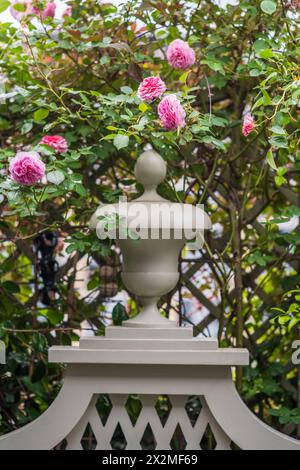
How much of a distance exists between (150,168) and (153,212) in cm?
11

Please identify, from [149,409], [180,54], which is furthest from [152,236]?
[180,54]

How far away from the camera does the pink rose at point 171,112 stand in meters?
1.39

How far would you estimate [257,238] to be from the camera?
2115 mm

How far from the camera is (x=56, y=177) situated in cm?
150

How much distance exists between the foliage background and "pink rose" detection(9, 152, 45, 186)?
0.18 m

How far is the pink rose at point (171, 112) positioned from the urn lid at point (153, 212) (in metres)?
0.11

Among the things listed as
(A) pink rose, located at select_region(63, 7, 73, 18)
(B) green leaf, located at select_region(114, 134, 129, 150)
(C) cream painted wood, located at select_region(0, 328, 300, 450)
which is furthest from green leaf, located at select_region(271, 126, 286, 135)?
(A) pink rose, located at select_region(63, 7, 73, 18)

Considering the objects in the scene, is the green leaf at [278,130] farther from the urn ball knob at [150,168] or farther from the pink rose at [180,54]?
the pink rose at [180,54]

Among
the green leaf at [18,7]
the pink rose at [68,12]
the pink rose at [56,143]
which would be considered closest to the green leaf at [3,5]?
the green leaf at [18,7]

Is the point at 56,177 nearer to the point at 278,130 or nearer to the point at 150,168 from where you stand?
the point at 150,168

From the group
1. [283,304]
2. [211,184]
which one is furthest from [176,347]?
[211,184]

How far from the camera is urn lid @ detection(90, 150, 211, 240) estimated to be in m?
1.42
